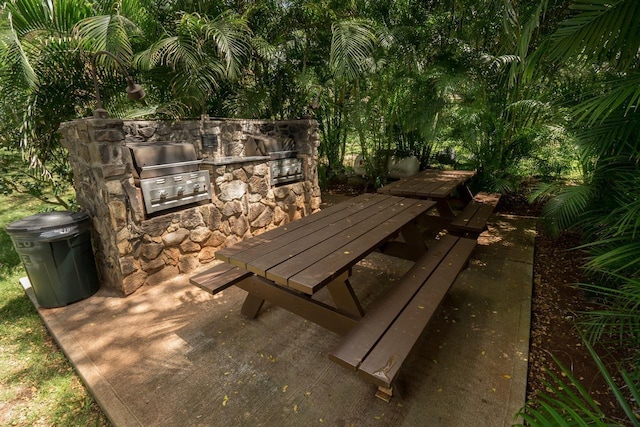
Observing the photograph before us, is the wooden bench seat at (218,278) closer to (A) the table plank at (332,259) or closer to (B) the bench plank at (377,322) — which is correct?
(A) the table plank at (332,259)

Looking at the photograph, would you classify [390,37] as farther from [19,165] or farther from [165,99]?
[19,165]

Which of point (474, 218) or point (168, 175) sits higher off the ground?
point (168, 175)

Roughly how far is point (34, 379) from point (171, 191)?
63.2 inches

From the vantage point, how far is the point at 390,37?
4.38 meters

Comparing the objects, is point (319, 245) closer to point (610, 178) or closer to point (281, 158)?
point (281, 158)

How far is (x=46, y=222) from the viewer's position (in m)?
2.31

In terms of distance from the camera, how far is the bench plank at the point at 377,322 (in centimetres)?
135

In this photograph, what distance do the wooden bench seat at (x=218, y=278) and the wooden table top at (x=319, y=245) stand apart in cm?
22

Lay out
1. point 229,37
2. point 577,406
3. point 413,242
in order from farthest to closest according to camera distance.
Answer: point 229,37 → point 413,242 → point 577,406

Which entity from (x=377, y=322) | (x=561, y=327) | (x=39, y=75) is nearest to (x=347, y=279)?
(x=377, y=322)

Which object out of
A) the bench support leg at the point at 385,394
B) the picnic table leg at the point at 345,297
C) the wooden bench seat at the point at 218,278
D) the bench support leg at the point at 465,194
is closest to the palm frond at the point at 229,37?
the wooden bench seat at the point at 218,278

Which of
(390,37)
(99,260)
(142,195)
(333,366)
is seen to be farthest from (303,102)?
(333,366)

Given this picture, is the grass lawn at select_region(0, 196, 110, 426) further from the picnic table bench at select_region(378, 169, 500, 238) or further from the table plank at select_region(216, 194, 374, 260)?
the picnic table bench at select_region(378, 169, 500, 238)

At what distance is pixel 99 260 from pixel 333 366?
7.69 ft
